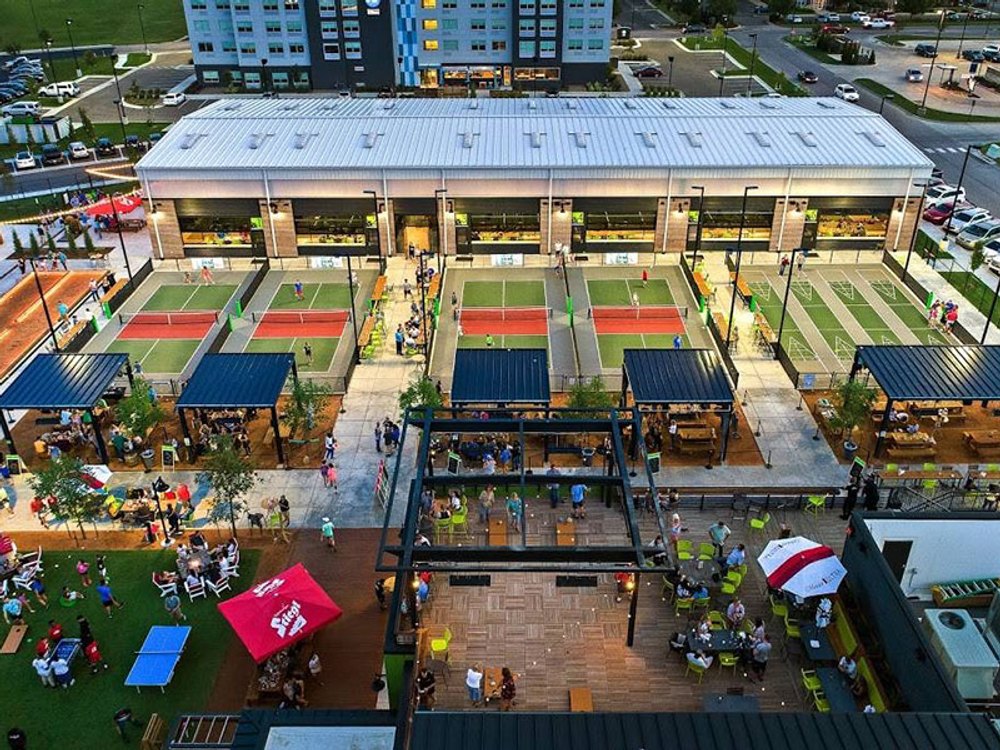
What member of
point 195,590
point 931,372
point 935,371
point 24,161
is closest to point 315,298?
point 195,590

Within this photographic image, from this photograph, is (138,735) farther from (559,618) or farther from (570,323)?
(570,323)

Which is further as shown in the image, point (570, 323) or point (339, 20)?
point (339, 20)

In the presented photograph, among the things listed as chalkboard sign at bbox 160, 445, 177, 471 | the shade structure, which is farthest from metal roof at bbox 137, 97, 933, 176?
the shade structure

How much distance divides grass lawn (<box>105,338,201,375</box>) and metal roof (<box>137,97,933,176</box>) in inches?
482

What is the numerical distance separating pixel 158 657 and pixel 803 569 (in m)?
18.8

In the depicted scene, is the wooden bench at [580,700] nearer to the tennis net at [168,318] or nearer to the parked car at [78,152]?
the tennis net at [168,318]

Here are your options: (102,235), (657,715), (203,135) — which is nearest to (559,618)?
(657,715)

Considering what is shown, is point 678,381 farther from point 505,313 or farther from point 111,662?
point 111,662

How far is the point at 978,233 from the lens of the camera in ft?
A: 177

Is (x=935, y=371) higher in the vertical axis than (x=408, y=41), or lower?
lower

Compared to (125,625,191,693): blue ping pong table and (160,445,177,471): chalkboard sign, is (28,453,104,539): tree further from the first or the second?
(125,625,191,693): blue ping pong table

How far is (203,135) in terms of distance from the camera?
2162 inches

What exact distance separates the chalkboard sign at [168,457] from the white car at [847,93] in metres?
72.0

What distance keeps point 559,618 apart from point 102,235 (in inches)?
1875
